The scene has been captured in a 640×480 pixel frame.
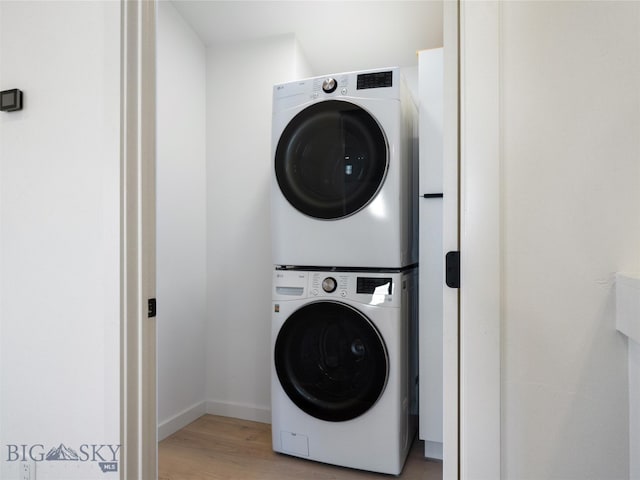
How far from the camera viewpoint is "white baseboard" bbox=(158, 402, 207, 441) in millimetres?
2098

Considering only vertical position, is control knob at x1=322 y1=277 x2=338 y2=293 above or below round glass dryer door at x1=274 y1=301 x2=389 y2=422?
above

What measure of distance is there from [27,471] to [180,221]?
1364mm

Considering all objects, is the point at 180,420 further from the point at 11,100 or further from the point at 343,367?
the point at 11,100

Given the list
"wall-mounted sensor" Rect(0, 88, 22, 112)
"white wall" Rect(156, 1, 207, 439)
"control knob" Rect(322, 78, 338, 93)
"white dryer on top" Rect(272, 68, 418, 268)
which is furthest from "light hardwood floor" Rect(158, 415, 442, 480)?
"control knob" Rect(322, 78, 338, 93)

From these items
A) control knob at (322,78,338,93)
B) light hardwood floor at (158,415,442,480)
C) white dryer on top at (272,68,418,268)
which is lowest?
light hardwood floor at (158,415,442,480)

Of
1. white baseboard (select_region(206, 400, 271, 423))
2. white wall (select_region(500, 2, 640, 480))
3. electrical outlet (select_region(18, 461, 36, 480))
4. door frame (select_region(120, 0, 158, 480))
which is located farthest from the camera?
white baseboard (select_region(206, 400, 271, 423))

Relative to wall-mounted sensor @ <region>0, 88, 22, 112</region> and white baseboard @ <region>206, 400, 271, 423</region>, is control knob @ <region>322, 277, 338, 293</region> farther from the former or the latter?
wall-mounted sensor @ <region>0, 88, 22, 112</region>

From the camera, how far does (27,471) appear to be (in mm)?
1141

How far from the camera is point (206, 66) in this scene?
2.52 m

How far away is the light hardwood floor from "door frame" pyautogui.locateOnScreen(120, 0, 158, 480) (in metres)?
0.83

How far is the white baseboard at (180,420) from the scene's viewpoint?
2.10 m

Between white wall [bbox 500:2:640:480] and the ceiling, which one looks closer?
white wall [bbox 500:2:640:480]

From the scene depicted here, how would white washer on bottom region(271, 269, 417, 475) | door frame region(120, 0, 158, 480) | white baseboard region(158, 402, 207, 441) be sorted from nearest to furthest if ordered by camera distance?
door frame region(120, 0, 158, 480) < white washer on bottom region(271, 269, 417, 475) < white baseboard region(158, 402, 207, 441)

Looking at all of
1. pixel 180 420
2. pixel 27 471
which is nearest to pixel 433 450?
pixel 180 420
